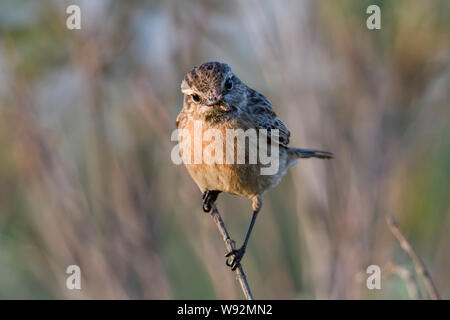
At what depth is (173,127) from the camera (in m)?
5.07

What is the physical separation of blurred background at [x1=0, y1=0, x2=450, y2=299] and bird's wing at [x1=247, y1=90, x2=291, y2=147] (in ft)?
3.22

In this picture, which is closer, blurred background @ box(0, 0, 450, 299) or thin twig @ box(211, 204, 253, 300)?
thin twig @ box(211, 204, 253, 300)

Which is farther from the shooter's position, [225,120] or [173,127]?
[173,127]

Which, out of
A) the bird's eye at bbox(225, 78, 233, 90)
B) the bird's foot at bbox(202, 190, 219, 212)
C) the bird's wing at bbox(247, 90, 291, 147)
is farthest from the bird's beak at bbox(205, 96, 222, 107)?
the bird's foot at bbox(202, 190, 219, 212)

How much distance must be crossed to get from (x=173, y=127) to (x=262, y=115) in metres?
1.17

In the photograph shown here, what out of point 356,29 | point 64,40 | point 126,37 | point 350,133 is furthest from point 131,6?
point 350,133

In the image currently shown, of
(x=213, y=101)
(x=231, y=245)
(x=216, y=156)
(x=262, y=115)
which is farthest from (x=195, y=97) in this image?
(x=231, y=245)

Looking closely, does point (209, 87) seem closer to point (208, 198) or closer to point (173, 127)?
point (208, 198)

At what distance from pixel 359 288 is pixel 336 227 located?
32.4 inches

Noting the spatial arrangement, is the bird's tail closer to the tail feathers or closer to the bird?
the tail feathers

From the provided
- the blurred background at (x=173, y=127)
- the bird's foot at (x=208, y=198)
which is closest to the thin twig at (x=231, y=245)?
the bird's foot at (x=208, y=198)

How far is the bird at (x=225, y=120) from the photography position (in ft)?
11.9

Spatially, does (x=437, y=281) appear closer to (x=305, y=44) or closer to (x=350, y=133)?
(x=350, y=133)

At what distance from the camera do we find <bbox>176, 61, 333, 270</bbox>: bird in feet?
11.9
